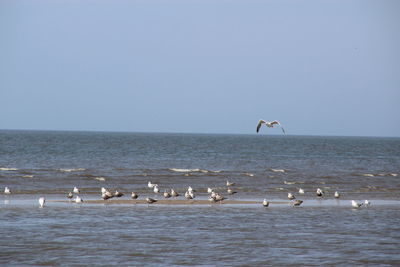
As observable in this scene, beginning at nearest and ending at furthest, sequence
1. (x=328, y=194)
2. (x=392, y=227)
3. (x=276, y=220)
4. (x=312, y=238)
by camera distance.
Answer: (x=312, y=238)
(x=392, y=227)
(x=276, y=220)
(x=328, y=194)

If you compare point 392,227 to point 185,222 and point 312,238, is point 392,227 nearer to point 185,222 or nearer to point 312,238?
point 312,238

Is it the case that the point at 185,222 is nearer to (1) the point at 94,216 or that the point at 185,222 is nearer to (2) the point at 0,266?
(1) the point at 94,216

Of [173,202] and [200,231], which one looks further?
[173,202]

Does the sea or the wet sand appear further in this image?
the wet sand

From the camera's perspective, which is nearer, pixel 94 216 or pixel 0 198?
pixel 94 216

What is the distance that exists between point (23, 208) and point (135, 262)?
9.76 m

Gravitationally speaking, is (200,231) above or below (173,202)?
above

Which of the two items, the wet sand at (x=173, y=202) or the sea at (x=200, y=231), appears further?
the wet sand at (x=173, y=202)

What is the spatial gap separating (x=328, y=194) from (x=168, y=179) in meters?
11.7

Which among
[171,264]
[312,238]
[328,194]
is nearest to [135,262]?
[171,264]

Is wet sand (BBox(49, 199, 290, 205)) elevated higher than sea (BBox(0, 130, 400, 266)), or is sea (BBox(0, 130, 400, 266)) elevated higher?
sea (BBox(0, 130, 400, 266))

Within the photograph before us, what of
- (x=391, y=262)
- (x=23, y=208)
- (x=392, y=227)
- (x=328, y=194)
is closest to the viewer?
(x=391, y=262)

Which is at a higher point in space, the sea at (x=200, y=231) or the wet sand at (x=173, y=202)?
the sea at (x=200, y=231)

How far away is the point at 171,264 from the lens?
1323 centimetres
